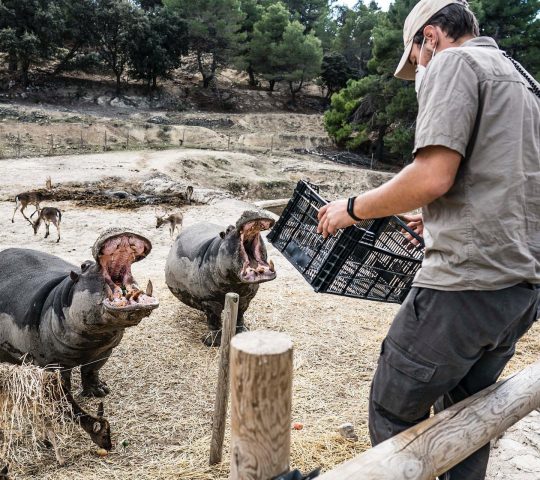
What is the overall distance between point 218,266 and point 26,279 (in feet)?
5.31

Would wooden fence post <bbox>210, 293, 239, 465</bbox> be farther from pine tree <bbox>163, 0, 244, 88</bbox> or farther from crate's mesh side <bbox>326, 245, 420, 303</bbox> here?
pine tree <bbox>163, 0, 244, 88</bbox>

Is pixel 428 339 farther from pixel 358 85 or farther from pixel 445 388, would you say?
pixel 358 85

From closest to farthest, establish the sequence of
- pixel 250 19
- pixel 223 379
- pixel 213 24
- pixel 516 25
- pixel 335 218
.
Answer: pixel 335 218
pixel 223 379
pixel 516 25
pixel 213 24
pixel 250 19

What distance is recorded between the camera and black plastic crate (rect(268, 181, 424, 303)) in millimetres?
3094

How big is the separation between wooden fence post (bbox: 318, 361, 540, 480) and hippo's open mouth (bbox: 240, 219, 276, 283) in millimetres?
2239

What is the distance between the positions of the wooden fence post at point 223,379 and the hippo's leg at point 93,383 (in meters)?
1.17

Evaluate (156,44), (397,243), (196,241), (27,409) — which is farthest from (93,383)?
(156,44)

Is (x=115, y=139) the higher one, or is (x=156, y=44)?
(x=156, y=44)

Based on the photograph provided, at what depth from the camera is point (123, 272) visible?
3.32m

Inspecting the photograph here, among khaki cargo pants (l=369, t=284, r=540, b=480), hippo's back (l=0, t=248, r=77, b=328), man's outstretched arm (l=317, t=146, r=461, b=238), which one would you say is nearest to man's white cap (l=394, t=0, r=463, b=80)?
man's outstretched arm (l=317, t=146, r=461, b=238)

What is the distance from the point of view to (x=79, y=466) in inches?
127

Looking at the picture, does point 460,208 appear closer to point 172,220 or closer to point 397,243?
point 397,243

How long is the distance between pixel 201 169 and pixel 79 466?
49.9 ft

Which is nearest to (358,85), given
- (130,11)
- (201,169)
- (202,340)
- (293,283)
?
(201,169)
